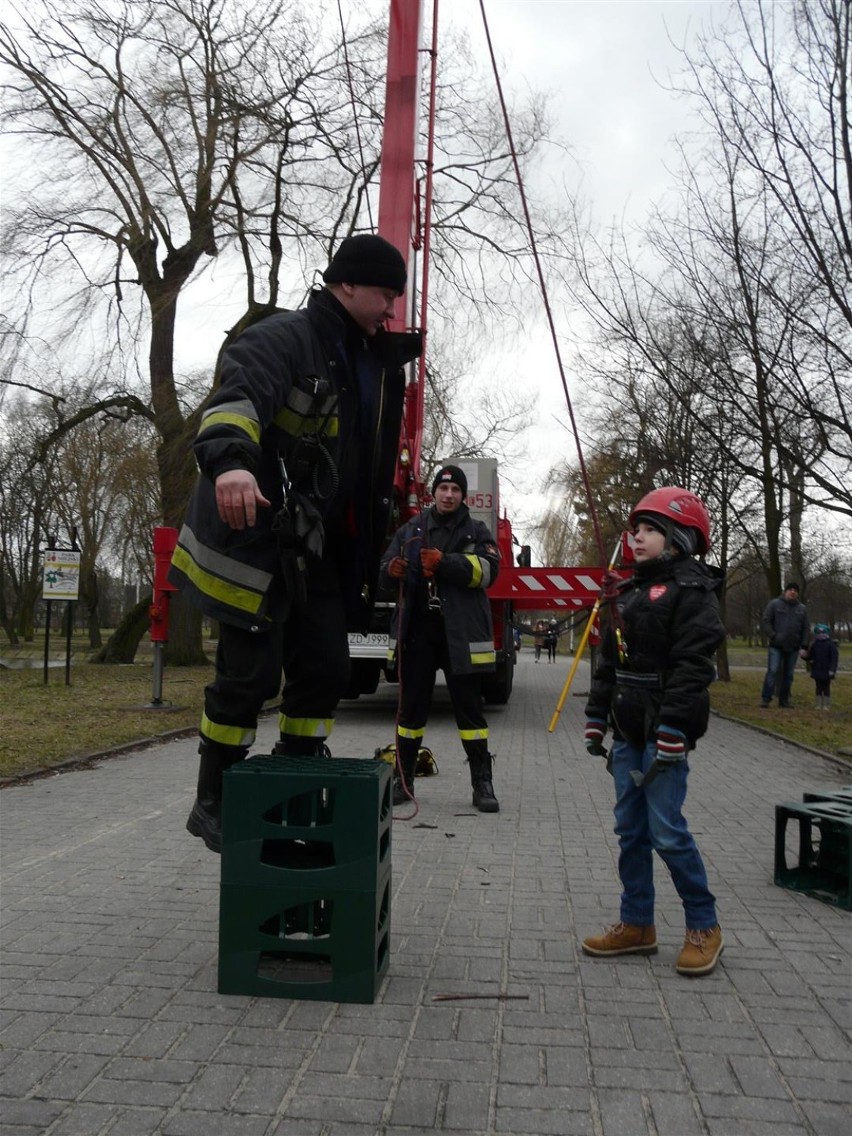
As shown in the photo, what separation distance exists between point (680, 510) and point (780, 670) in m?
13.6

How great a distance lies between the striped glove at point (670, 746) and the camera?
11.5ft

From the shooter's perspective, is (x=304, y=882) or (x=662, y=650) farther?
(x=662, y=650)

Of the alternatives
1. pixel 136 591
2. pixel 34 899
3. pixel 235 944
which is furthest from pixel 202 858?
pixel 136 591

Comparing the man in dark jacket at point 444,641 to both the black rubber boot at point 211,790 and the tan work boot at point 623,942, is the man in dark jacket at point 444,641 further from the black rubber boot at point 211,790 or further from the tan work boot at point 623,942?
the black rubber boot at point 211,790

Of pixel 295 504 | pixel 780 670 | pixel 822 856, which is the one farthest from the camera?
pixel 780 670

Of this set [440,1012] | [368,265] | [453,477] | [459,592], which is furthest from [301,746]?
[453,477]

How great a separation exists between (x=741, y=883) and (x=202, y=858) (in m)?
2.55

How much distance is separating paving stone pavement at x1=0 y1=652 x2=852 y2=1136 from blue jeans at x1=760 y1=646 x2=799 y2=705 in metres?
11.1

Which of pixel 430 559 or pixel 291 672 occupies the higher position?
pixel 430 559

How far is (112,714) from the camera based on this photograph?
485 inches

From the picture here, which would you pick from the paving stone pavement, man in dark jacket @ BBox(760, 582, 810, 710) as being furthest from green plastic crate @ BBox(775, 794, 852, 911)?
man in dark jacket @ BBox(760, 582, 810, 710)

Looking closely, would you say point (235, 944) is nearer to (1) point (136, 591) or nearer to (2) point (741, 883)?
(2) point (741, 883)

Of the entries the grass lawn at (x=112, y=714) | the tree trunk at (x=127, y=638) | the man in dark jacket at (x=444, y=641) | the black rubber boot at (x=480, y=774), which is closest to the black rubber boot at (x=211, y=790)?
the man in dark jacket at (x=444, y=641)

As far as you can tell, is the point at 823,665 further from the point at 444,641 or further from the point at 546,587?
the point at 444,641
